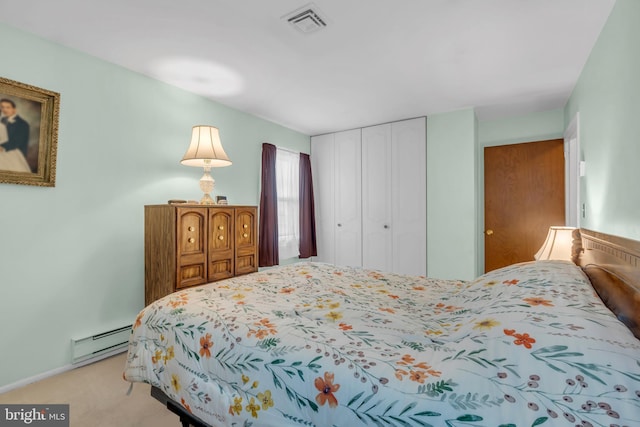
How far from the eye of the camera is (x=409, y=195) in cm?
397

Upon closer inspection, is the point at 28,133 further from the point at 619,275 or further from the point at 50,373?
the point at 619,275

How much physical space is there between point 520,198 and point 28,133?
4844 mm

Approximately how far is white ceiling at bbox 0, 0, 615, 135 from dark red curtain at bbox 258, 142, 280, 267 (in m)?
0.84

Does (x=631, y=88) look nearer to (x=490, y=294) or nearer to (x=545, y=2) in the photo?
(x=545, y=2)

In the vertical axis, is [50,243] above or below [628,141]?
below

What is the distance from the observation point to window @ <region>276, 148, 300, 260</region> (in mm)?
4223

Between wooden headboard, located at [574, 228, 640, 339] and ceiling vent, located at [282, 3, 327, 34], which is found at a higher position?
ceiling vent, located at [282, 3, 327, 34]

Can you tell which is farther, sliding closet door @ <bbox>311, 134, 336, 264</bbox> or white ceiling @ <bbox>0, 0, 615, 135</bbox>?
sliding closet door @ <bbox>311, 134, 336, 264</bbox>

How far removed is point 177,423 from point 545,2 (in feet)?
10.8

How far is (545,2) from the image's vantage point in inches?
71.0

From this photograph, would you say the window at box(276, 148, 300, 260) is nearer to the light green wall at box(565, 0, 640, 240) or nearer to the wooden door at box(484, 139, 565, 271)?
the wooden door at box(484, 139, 565, 271)

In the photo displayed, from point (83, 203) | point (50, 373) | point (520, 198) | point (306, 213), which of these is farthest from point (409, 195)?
point (50, 373)

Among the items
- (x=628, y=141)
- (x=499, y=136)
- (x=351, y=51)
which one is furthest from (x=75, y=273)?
(x=499, y=136)

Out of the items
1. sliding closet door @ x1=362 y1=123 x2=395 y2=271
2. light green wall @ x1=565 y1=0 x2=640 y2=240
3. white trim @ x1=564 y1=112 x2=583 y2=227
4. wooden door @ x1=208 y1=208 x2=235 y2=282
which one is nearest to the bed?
light green wall @ x1=565 y1=0 x2=640 y2=240
